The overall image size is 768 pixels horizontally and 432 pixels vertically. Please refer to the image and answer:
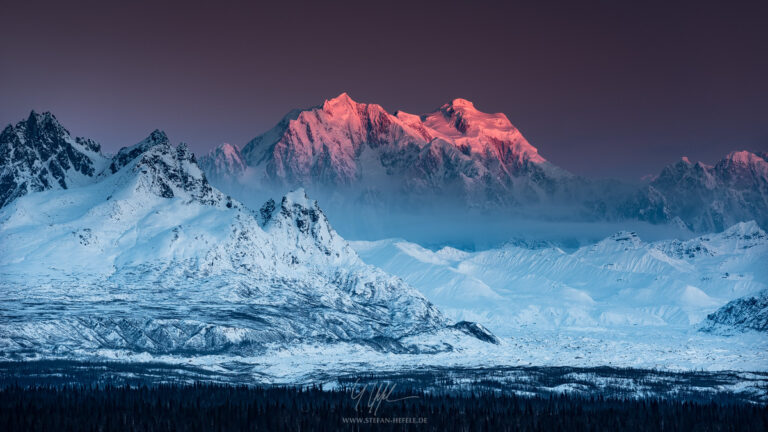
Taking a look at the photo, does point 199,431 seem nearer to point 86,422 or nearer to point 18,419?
point 86,422

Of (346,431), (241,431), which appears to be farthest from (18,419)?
(346,431)

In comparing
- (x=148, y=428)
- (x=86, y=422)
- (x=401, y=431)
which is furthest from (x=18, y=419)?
(x=401, y=431)

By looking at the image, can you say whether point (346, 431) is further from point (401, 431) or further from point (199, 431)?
point (199, 431)

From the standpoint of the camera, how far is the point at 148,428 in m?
198

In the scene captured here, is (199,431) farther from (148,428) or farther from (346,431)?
(346,431)

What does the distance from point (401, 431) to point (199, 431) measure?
147 feet

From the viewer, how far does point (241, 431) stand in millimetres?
199750

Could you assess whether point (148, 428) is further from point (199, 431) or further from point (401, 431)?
point (401, 431)

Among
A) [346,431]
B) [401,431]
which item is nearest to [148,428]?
[346,431]

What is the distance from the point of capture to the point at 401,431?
19975 cm

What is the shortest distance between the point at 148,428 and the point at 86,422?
14.2 meters

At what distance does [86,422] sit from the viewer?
199 m

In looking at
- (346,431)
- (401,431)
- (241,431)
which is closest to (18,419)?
(241,431)

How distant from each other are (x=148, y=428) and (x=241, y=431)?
20.4m
